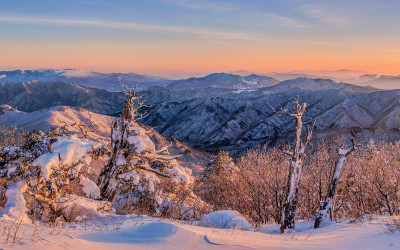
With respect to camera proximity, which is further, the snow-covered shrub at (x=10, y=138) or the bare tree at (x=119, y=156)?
the snow-covered shrub at (x=10, y=138)

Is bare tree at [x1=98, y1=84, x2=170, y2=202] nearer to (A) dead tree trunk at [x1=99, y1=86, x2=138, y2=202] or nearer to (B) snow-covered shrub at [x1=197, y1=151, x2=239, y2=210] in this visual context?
(A) dead tree trunk at [x1=99, y1=86, x2=138, y2=202]

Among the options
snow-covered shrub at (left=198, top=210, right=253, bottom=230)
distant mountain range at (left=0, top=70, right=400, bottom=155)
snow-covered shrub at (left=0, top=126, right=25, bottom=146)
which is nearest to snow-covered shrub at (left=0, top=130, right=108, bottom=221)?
snow-covered shrub at (left=198, top=210, right=253, bottom=230)

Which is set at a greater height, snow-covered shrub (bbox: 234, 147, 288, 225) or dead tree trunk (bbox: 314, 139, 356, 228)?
dead tree trunk (bbox: 314, 139, 356, 228)

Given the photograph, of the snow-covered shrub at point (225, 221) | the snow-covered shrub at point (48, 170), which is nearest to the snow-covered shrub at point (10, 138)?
the snow-covered shrub at point (48, 170)

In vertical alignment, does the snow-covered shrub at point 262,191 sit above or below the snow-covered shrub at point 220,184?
above

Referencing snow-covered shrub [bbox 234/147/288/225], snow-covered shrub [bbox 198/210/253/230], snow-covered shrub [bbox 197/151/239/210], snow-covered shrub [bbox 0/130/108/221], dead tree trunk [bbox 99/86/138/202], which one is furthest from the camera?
snow-covered shrub [bbox 197/151/239/210]

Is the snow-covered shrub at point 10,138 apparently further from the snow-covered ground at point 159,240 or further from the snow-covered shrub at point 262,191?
the snow-covered shrub at point 262,191

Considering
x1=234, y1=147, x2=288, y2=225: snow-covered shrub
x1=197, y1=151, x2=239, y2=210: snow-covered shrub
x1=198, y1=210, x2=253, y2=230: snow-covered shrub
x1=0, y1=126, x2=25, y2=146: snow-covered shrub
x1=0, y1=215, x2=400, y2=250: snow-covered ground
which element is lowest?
x1=197, y1=151, x2=239, y2=210: snow-covered shrub

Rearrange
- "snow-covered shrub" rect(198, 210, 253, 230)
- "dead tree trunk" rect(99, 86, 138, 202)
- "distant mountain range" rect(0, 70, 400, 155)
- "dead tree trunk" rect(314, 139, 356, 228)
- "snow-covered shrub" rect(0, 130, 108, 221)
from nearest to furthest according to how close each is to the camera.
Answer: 1. "snow-covered shrub" rect(0, 130, 108, 221)
2. "snow-covered shrub" rect(198, 210, 253, 230)
3. "dead tree trunk" rect(314, 139, 356, 228)
4. "dead tree trunk" rect(99, 86, 138, 202)
5. "distant mountain range" rect(0, 70, 400, 155)

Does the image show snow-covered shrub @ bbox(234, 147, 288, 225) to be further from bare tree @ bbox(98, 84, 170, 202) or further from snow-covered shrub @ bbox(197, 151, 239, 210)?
bare tree @ bbox(98, 84, 170, 202)

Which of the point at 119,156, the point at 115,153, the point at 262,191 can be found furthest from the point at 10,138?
the point at 262,191

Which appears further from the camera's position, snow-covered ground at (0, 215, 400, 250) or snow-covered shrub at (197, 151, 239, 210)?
snow-covered shrub at (197, 151, 239, 210)

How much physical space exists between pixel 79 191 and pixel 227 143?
6827cm

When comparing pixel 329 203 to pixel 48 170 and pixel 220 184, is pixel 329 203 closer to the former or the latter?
pixel 48 170
